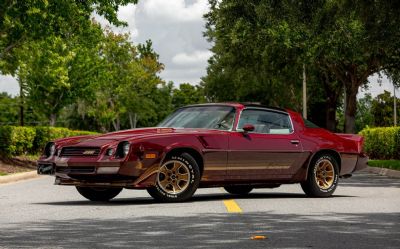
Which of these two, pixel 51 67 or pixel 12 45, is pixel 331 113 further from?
pixel 12 45

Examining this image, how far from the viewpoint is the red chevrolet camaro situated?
10.9 m

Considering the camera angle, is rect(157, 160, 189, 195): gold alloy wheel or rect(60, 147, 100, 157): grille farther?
rect(157, 160, 189, 195): gold alloy wheel

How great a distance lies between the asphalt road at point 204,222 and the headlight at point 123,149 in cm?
75

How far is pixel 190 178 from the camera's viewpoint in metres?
11.2

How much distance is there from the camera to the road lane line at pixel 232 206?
33.4 feet

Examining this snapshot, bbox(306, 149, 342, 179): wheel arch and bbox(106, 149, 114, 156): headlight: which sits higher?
bbox(306, 149, 342, 179): wheel arch

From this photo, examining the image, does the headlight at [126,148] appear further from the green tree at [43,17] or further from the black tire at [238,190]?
the green tree at [43,17]

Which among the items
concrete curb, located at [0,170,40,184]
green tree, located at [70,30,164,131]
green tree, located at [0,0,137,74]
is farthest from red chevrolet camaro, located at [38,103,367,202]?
green tree, located at [70,30,164,131]

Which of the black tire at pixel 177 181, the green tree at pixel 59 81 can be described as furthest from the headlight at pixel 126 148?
the green tree at pixel 59 81

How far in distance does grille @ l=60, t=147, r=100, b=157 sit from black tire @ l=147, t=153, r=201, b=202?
976 mm

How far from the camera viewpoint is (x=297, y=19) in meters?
28.3

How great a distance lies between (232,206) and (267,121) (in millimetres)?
2212

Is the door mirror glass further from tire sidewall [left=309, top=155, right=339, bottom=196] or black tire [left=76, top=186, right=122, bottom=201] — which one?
black tire [left=76, top=186, right=122, bottom=201]

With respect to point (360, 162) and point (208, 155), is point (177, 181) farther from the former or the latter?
point (360, 162)
